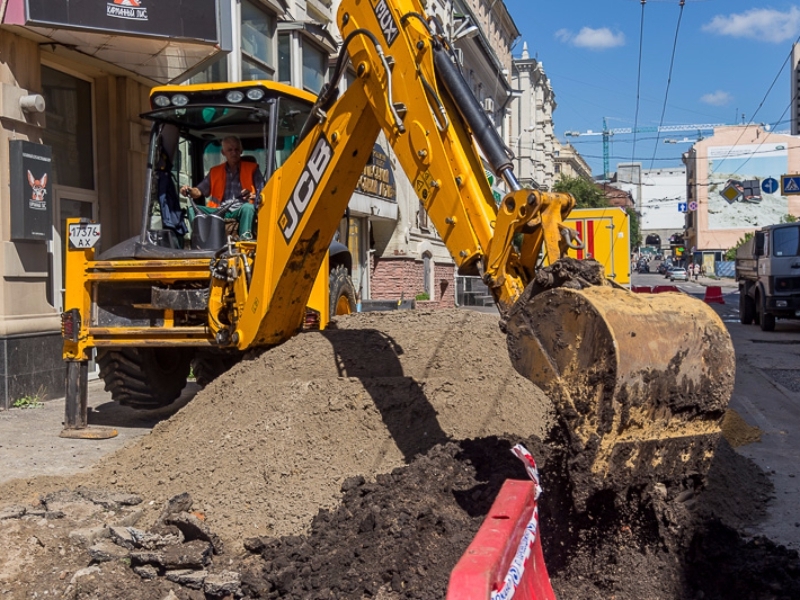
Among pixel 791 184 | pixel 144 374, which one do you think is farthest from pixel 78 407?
pixel 791 184

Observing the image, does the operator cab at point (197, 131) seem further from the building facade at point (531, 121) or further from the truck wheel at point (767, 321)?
the building facade at point (531, 121)

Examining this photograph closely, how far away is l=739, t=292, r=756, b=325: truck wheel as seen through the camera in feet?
69.7

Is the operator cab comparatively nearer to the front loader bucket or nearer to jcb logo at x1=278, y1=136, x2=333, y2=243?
jcb logo at x1=278, y1=136, x2=333, y2=243

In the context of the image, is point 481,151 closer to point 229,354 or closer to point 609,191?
point 229,354

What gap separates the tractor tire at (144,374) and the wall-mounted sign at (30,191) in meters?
2.33

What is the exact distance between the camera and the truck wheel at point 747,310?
69.7 ft

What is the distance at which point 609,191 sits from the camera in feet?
372

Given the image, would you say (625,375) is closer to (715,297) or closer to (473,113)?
(473,113)

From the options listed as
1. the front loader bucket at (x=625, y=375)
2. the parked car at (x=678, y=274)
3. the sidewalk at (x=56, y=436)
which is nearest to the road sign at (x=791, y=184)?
the sidewalk at (x=56, y=436)

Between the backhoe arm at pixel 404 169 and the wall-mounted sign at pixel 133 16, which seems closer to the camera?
the backhoe arm at pixel 404 169

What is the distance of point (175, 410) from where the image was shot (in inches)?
361

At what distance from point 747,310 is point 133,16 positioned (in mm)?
17194

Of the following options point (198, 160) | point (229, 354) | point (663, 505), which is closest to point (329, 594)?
point (663, 505)

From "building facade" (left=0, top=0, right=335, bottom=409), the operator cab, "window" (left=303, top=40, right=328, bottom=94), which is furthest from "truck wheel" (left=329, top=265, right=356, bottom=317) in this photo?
"window" (left=303, top=40, right=328, bottom=94)
